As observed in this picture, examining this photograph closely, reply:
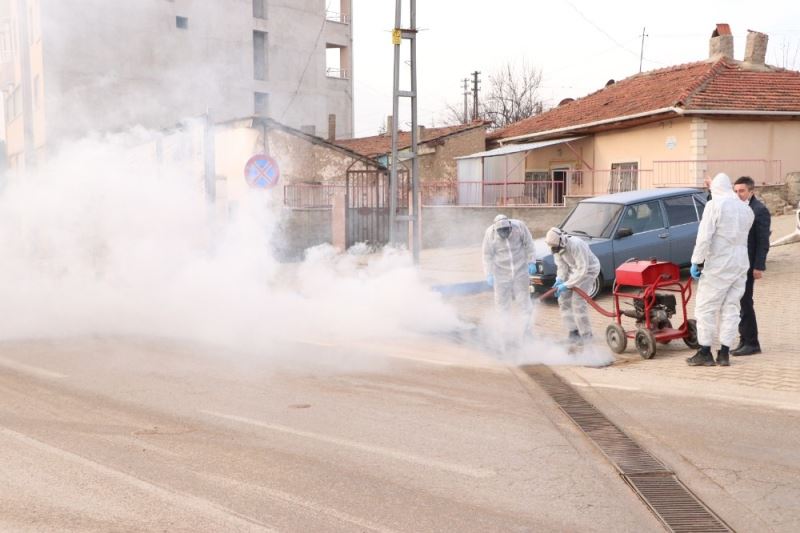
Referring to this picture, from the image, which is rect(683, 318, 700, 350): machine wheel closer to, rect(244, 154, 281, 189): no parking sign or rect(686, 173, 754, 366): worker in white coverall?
rect(686, 173, 754, 366): worker in white coverall

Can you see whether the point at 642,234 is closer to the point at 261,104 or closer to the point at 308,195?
the point at 261,104

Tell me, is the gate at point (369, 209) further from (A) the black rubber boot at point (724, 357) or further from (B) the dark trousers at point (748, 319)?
(A) the black rubber boot at point (724, 357)

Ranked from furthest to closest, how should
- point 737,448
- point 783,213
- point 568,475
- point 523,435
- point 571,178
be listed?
point 571,178
point 783,213
point 523,435
point 737,448
point 568,475

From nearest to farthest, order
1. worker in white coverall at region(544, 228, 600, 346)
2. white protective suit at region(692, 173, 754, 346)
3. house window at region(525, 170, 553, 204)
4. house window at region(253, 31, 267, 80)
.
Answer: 1. white protective suit at region(692, 173, 754, 346)
2. worker in white coverall at region(544, 228, 600, 346)
3. house window at region(253, 31, 267, 80)
4. house window at region(525, 170, 553, 204)

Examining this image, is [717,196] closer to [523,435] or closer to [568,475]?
[523,435]

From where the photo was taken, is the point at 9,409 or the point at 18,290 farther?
the point at 18,290

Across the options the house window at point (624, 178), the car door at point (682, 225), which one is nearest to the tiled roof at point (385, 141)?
the house window at point (624, 178)

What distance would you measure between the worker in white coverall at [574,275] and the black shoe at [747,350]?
1559 mm

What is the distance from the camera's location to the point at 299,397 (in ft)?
22.4

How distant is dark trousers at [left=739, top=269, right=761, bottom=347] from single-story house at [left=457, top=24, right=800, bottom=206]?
14.6 m

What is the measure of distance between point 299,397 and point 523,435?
6.72ft

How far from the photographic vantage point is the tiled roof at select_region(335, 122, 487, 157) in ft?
110

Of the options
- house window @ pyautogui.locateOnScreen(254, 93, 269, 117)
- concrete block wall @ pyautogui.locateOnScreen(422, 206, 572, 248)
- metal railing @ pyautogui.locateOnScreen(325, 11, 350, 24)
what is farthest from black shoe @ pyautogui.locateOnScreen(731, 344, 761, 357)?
concrete block wall @ pyautogui.locateOnScreen(422, 206, 572, 248)

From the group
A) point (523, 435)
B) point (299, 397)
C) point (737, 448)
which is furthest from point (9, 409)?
point (737, 448)
